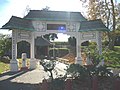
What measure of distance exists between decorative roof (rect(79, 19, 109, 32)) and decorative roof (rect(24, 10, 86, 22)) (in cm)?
71

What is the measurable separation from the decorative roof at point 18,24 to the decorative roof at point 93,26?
4.72 m

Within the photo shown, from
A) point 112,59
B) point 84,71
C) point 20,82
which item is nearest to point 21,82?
point 20,82

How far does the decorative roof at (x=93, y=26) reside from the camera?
24241 millimetres

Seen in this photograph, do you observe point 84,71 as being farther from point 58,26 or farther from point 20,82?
point 58,26

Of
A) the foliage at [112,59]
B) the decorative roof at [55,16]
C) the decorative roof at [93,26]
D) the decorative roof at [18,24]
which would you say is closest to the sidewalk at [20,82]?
the decorative roof at [18,24]

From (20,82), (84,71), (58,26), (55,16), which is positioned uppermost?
(55,16)

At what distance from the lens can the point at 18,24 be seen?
23750 millimetres

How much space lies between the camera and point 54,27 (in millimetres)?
25859

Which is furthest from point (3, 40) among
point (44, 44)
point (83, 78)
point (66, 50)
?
point (83, 78)

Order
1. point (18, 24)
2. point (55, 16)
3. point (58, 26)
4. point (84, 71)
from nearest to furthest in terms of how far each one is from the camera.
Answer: point (84, 71) < point (18, 24) < point (58, 26) < point (55, 16)

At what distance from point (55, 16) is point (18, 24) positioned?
4.09 metres

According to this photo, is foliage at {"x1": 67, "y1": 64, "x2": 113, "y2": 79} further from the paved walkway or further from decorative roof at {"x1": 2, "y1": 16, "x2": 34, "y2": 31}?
decorative roof at {"x1": 2, "y1": 16, "x2": 34, "y2": 31}

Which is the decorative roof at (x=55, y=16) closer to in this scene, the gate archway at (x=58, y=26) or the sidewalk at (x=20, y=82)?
the gate archway at (x=58, y=26)

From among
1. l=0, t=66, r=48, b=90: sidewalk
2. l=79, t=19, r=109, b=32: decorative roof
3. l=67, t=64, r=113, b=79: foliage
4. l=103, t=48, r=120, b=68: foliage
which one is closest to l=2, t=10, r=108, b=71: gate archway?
l=79, t=19, r=109, b=32: decorative roof
